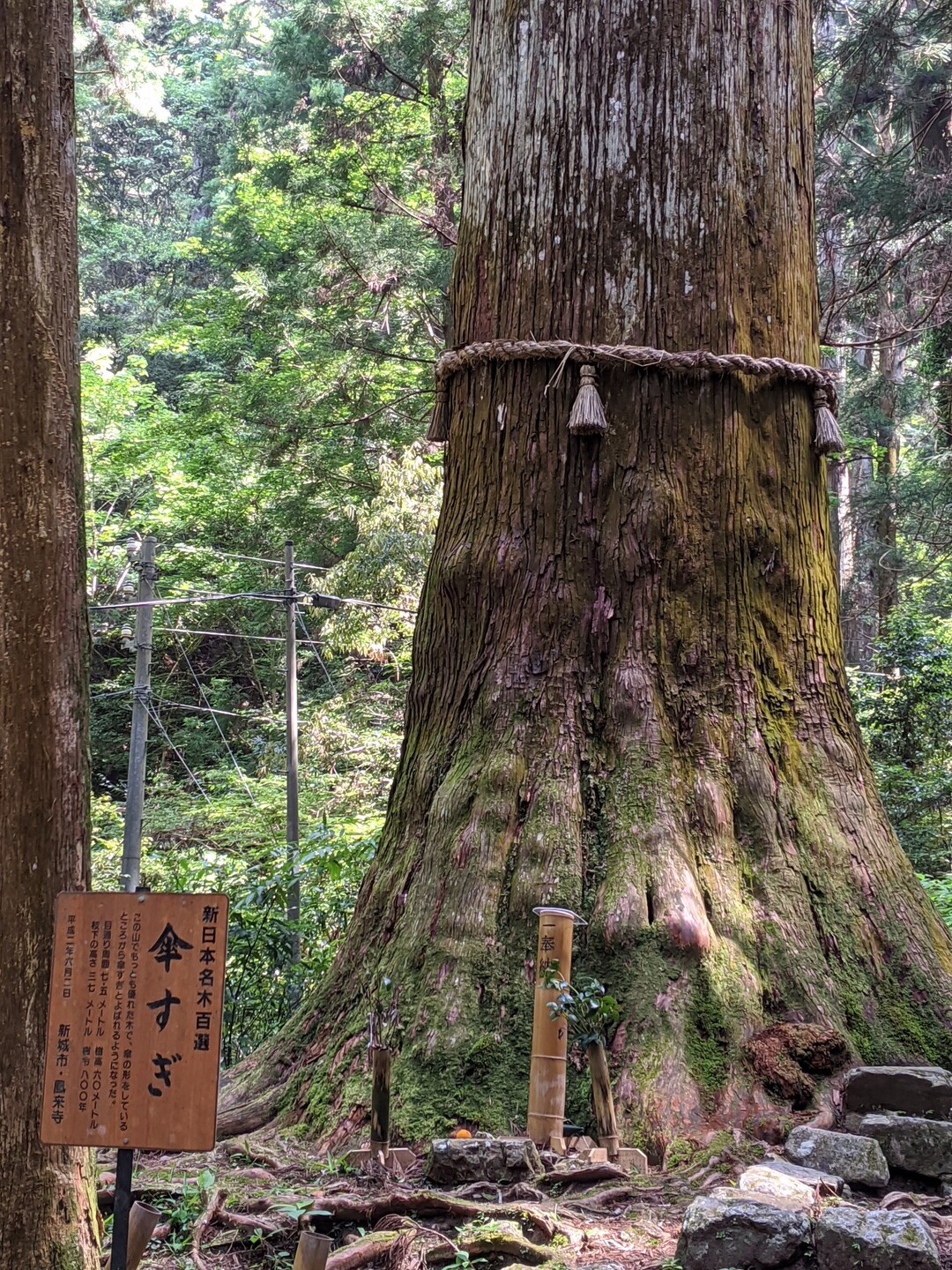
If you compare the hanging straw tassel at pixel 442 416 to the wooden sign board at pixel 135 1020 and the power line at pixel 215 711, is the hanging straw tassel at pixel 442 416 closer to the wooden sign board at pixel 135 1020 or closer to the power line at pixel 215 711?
the wooden sign board at pixel 135 1020

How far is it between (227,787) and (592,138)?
1424 centimetres

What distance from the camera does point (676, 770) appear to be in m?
3.51

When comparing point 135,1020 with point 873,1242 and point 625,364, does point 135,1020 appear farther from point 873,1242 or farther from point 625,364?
point 625,364

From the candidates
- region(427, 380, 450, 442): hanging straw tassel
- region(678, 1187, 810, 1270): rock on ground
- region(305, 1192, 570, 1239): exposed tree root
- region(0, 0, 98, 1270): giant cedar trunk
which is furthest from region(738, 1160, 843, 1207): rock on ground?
region(427, 380, 450, 442): hanging straw tassel

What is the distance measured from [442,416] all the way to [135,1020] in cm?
260

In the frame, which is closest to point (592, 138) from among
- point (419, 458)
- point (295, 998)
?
point (295, 998)

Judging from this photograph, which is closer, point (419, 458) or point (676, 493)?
point (676, 493)

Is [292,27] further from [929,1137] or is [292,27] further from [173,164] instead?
[929,1137]

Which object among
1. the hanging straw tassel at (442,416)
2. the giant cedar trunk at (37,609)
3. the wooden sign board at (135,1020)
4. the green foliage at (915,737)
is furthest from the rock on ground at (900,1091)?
the green foliage at (915,737)

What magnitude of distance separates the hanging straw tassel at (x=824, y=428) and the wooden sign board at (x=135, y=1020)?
271 cm

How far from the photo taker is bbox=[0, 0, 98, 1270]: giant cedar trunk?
221cm

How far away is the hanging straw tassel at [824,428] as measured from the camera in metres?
3.88

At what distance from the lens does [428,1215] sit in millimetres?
2570

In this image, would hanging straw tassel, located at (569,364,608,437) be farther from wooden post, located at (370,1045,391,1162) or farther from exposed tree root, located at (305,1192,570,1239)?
exposed tree root, located at (305,1192,570,1239)
